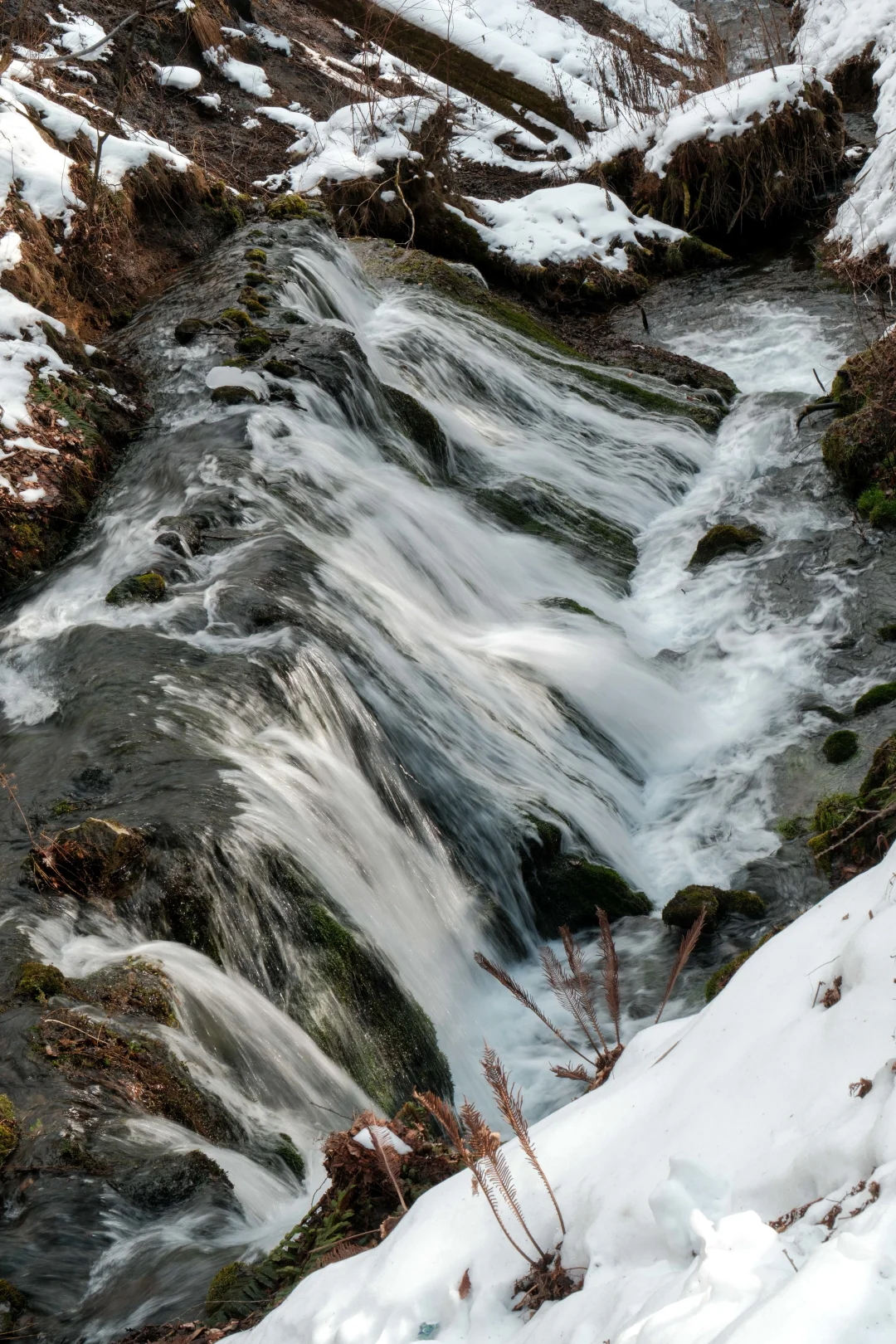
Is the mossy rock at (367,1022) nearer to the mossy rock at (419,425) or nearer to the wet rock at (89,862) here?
the wet rock at (89,862)

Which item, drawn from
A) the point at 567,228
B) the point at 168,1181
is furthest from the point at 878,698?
the point at 567,228

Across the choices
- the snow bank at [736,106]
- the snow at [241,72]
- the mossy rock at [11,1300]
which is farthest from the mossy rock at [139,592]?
the snow at [241,72]

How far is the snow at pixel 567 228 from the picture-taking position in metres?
14.1

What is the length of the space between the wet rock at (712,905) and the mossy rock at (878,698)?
1.72 metres

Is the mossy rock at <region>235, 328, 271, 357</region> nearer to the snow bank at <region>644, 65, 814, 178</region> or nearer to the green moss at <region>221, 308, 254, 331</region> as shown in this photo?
the green moss at <region>221, 308, 254, 331</region>

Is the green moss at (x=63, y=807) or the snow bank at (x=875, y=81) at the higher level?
the snow bank at (x=875, y=81)

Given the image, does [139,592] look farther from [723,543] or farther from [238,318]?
[723,543]

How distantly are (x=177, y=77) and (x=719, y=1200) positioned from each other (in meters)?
16.9

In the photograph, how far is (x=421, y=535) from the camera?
792 cm

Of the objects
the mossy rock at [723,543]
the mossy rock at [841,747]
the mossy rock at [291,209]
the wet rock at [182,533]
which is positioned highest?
the mossy rock at [291,209]

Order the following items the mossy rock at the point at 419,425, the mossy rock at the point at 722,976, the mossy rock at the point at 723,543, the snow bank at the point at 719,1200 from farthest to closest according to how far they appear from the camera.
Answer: the mossy rock at the point at 419,425 < the mossy rock at the point at 723,543 < the mossy rock at the point at 722,976 < the snow bank at the point at 719,1200

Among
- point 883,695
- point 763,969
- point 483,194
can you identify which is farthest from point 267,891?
point 483,194

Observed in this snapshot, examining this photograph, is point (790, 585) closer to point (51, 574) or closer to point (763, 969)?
point (51, 574)

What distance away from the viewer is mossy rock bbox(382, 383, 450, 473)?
30.4 feet
